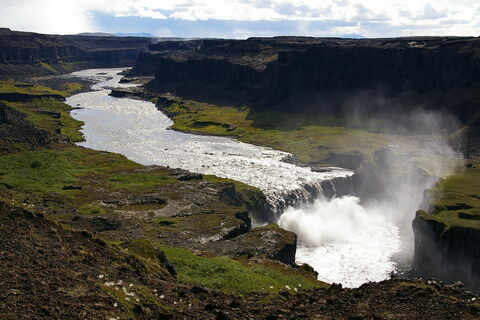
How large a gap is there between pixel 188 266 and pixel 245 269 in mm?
5193

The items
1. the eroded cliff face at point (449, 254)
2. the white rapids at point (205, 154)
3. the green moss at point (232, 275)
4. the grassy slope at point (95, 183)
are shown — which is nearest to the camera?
the green moss at point (232, 275)

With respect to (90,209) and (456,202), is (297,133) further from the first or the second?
(90,209)

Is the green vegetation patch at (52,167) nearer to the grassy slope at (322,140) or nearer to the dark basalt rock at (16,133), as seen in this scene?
the dark basalt rock at (16,133)

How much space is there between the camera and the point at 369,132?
534 ft

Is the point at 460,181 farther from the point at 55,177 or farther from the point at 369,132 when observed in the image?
the point at 55,177

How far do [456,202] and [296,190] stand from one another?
31152 mm

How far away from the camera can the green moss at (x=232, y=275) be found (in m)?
40.4

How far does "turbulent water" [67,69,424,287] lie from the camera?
7612cm

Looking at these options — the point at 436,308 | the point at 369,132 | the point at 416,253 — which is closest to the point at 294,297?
the point at 436,308

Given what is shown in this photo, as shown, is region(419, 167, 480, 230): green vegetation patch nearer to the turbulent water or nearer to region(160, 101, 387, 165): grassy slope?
the turbulent water

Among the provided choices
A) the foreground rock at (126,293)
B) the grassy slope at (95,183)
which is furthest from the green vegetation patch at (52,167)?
the foreground rock at (126,293)

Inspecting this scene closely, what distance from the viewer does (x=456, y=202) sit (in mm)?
82125

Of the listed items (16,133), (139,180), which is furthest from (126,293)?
(16,133)

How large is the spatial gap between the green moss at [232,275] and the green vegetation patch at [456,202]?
1334 inches
